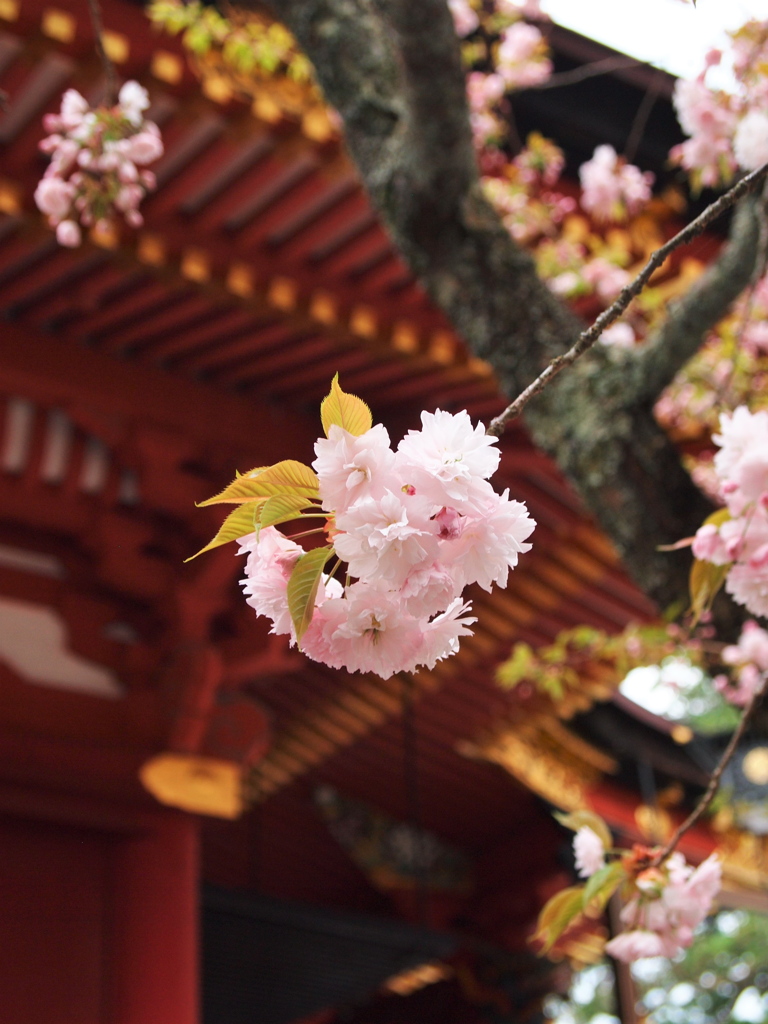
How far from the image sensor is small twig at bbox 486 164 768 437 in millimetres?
1074

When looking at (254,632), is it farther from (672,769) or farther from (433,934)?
(672,769)

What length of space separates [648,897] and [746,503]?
2.16ft

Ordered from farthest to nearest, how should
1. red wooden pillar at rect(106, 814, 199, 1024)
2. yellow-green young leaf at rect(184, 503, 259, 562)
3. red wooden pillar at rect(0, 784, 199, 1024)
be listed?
red wooden pillar at rect(106, 814, 199, 1024)
red wooden pillar at rect(0, 784, 199, 1024)
yellow-green young leaf at rect(184, 503, 259, 562)

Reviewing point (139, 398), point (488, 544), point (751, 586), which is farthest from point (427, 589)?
point (139, 398)

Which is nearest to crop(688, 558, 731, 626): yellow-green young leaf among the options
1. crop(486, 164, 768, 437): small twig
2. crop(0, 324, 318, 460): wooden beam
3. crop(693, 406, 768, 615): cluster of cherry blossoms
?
crop(693, 406, 768, 615): cluster of cherry blossoms

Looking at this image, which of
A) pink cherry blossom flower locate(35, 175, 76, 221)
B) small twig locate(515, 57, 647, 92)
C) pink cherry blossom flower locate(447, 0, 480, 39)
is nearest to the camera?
pink cherry blossom flower locate(35, 175, 76, 221)

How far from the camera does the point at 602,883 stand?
1.76 metres

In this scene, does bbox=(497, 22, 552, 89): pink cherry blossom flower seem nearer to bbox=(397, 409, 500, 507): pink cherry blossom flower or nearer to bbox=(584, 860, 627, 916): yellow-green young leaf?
bbox=(584, 860, 627, 916): yellow-green young leaf

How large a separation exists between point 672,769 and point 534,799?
89 cm

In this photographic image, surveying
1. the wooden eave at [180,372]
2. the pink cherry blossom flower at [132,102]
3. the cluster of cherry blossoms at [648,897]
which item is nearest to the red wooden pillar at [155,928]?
the wooden eave at [180,372]

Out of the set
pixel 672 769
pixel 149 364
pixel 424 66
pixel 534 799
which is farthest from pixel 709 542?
pixel 672 769

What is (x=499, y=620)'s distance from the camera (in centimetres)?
491

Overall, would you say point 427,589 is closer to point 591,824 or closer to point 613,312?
point 613,312

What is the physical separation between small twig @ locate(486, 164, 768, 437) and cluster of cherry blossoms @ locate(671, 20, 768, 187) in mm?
→ 1468
